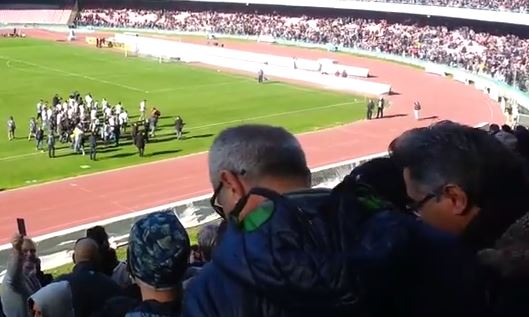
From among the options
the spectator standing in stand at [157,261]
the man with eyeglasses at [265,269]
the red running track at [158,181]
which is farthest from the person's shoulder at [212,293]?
the red running track at [158,181]

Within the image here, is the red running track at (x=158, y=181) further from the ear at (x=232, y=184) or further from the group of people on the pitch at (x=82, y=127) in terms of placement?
the ear at (x=232, y=184)

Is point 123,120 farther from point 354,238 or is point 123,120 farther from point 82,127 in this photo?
point 354,238

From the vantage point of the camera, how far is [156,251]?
300 cm

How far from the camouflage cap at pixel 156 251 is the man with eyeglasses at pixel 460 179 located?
97cm

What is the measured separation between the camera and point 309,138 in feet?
93.9

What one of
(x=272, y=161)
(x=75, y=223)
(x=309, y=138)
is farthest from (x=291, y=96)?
(x=272, y=161)

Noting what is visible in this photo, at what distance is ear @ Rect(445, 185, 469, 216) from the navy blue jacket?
0.50 m

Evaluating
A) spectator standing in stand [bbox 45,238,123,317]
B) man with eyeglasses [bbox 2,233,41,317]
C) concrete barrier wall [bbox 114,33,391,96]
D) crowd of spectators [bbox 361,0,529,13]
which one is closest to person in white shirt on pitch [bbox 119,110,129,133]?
concrete barrier wall [bbox 114,33,391,96]

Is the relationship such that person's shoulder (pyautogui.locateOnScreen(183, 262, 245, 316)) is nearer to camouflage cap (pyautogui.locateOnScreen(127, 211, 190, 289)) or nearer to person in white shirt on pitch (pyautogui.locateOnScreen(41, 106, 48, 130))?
camouflage cap (pyautogui.locateOnScreen(127, 211, 190, 289))

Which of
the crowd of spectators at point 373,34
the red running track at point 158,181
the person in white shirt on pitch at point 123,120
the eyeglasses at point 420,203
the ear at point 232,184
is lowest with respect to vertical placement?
the red running track at point 158,181

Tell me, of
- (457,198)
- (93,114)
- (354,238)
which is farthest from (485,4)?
(354,238)

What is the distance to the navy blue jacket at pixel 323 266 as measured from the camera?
211 centimetres

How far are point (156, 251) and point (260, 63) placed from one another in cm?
4350

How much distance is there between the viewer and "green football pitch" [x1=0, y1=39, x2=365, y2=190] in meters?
24.8
